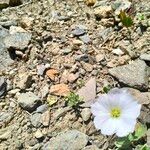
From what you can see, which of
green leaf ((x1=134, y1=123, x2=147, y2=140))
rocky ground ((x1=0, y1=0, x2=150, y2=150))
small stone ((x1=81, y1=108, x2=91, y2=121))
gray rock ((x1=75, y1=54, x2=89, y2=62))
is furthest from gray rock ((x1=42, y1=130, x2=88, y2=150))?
gray rock ((x1=75, y1=54, x2=89, y2=62))

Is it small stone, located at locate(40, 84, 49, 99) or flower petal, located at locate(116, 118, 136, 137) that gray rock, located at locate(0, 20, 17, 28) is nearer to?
small stone, located at locate(40, 84, 49, 99)

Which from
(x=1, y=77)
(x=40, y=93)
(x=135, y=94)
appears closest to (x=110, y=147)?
(x=135, y=94)

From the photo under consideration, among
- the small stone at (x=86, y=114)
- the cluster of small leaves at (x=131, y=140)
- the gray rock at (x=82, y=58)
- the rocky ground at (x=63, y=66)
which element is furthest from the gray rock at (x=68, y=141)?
the gray rock at (x=82, y=58)

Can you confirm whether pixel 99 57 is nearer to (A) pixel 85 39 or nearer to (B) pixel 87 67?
(B) pixel 87 67

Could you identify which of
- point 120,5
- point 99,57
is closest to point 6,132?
point 99,57

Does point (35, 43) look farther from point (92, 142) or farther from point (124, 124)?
point (124, 124)

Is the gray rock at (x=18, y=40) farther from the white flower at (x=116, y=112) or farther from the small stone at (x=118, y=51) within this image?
the white flower at (x=116, y=112)

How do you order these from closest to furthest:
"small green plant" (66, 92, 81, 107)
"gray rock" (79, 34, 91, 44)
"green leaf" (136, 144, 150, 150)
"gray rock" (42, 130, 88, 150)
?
"green leaf" (136, 144, 150, 150) → "gray rock" (42, 130, 88, 150) → "small green plant" (66, 92, 81, 107) → "gray rock" (79, 34, 91, 44)
